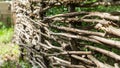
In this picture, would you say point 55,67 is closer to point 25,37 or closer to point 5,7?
point 25,37

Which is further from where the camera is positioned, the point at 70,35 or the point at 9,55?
the point at 9,55

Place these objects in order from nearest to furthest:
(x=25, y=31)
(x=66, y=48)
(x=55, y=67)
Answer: (x=66, y=48)
(x=55, y=67)
(x=25, y=31)

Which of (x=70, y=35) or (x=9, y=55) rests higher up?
(x=70, y=35)

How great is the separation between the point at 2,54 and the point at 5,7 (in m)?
5.82

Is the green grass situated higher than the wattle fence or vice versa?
the wattle fence

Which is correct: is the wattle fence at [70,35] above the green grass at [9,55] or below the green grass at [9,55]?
above

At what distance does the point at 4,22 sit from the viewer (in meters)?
12.7

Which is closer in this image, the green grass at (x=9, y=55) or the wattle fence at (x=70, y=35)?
the wattle fence at (x=70, y=35)

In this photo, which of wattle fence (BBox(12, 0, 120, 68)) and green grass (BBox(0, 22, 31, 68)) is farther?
green grass (BBox(0, 22, 31, 68))

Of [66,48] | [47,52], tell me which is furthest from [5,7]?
[66,48]

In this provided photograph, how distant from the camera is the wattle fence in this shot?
2957 millimetres

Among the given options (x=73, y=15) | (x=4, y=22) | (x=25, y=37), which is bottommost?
(x=4, y=22)

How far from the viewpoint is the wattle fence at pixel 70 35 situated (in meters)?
2.96

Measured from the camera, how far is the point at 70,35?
365cm
